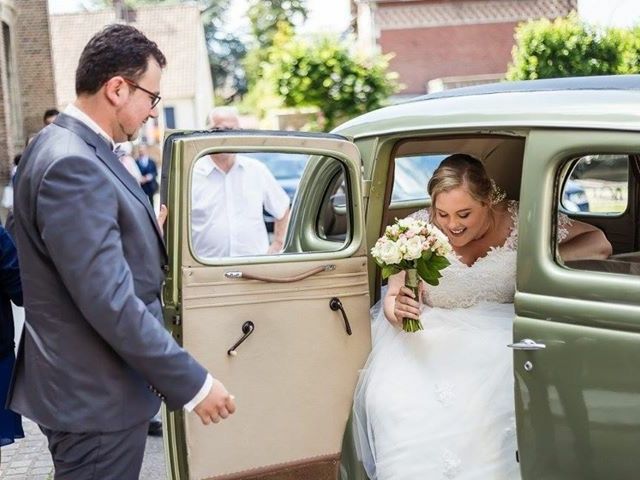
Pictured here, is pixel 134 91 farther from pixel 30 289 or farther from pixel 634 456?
pixel 634 456

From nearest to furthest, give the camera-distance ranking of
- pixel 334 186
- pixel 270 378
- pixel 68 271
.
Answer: pixel 68 271, pixel 270 378, pixel 334 186

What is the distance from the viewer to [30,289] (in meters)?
2.83

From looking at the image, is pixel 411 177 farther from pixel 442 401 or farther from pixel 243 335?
pixel 243 335

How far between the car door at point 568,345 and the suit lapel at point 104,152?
133 centimetres

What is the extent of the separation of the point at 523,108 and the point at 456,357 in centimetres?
101

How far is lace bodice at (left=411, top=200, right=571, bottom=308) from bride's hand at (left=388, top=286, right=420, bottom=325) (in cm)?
19

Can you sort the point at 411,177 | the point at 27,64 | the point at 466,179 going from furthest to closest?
1. the point at 27,64
2. the point at 411,177
3. the point at 466,179

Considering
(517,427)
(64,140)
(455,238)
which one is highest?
(64,140)

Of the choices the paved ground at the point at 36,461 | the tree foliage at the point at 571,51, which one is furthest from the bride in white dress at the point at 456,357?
the tree foliage at the point at 571,51

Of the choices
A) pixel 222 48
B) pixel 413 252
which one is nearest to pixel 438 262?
pixel 413 252

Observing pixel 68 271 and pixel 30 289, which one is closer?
pixel 68 271

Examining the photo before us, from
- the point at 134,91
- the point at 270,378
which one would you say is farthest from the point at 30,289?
the point at 270,378

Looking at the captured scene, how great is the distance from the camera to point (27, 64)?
2455 centimetres

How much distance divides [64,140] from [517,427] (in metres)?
1.81
